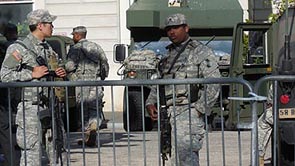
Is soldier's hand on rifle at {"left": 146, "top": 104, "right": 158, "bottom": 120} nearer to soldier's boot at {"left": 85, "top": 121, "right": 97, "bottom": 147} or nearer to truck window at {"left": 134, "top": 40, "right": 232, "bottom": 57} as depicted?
soldier's boot at {"left": 85, "top": 121, "right": 97, "bottom": 147}

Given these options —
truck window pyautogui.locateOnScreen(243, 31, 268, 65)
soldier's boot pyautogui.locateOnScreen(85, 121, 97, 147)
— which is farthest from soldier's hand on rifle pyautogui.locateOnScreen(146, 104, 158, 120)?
truck window pyautogui.locateOnScreen(243, 31, 268, 65)

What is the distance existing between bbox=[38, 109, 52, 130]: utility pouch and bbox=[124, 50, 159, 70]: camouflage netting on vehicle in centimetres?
670

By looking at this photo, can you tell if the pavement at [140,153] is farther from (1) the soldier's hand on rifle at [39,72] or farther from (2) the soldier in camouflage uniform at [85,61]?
(1) the soldier's hand on rifle at [39,72]

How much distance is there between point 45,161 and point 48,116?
87 cm

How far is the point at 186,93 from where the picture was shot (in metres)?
7.52

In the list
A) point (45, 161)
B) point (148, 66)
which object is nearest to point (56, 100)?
point (45, 161)

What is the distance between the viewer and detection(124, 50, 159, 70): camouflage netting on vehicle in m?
14.8

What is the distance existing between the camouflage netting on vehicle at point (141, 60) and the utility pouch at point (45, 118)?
22.0 feet

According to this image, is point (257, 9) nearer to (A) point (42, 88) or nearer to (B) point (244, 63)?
(B) point (244, 63)

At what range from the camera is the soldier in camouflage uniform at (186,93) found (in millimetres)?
7496

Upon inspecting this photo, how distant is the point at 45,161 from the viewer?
342 inches

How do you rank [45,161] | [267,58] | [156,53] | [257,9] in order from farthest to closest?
[257,9], [156,53], [267,58], [45,161]

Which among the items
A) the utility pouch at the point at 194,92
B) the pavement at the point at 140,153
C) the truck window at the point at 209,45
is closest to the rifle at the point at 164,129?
the utility pouch at the point at 194,92

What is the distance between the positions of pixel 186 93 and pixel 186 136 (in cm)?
39
